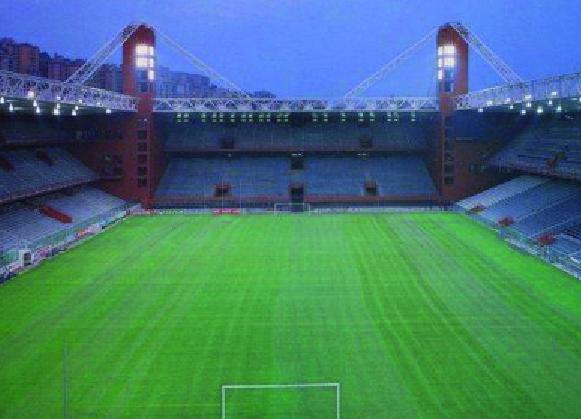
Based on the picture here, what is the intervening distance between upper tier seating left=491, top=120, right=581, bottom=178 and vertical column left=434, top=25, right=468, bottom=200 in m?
3.85

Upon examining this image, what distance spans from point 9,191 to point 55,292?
15.7 metres

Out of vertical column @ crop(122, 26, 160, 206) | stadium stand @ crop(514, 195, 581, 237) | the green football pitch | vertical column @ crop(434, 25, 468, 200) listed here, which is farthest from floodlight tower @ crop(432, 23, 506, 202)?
vertical column @ crop(122, 26, 160, 206)

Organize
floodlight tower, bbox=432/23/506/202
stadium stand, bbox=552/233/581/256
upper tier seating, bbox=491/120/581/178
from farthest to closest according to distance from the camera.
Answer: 1. floodlight tower, bbox=432/23/506/202
2. upper tier seating, bbox=491/120/581/178
3. stadium stand, bbox=552/233/581/256

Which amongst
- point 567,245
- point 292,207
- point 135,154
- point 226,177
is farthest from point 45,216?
point 567,245

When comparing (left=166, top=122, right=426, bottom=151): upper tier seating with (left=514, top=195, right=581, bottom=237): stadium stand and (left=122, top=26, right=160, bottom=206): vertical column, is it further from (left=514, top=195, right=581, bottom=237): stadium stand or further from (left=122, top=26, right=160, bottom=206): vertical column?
(left=514, top=195, right=581, bottom=237): stadium stand

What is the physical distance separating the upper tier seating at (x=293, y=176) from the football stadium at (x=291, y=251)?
7.4 inches

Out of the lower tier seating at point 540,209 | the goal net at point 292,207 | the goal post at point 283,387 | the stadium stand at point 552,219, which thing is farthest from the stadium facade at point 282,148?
the goal post at point 283,387

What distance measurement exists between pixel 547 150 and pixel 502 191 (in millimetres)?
4776

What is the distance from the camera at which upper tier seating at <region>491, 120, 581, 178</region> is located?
48731 mm

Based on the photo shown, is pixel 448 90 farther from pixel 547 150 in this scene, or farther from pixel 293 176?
pixel 293 176

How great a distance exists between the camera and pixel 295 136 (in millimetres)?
66375

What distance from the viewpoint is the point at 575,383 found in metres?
19.3

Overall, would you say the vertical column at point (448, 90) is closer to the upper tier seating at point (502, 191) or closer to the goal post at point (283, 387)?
the upper tier seating at point (502, 191)

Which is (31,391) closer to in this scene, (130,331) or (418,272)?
(130,331)
